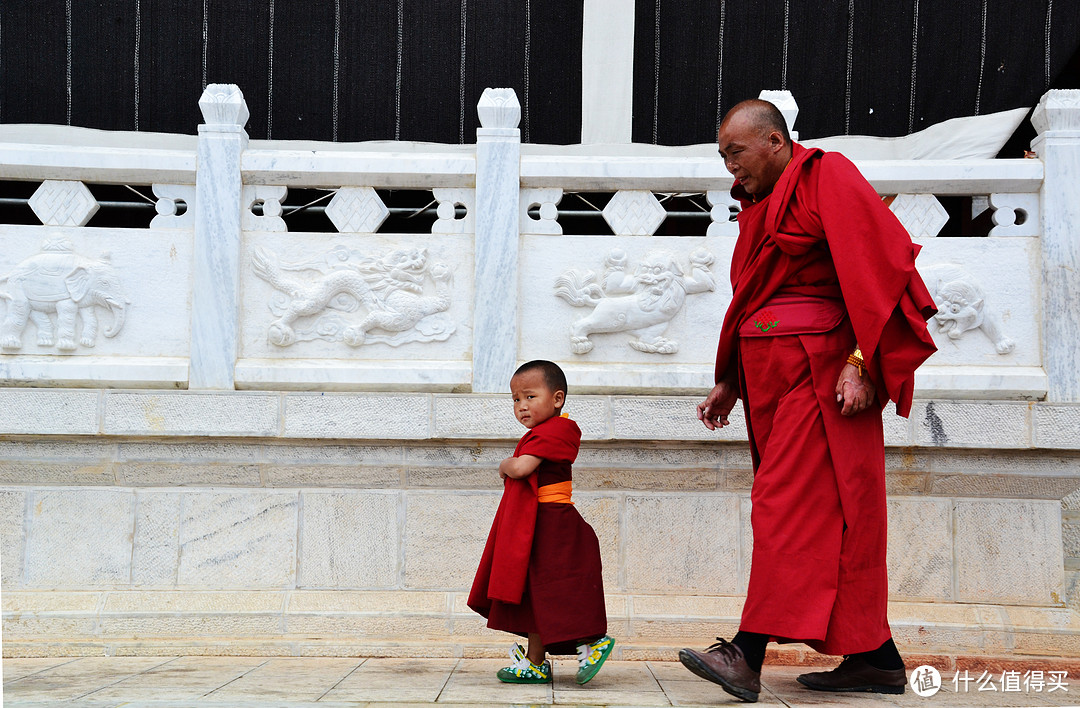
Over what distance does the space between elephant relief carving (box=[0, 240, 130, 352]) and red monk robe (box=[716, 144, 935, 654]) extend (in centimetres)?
270

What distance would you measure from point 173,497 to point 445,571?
118 cm

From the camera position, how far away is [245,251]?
4109mm

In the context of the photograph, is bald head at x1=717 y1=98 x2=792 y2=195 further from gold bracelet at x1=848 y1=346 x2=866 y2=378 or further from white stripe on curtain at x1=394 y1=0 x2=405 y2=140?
white stripe on curtain at x1=394 y1=0 x2=405 y2=140

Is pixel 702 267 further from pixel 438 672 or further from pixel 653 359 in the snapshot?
pixel 438 672

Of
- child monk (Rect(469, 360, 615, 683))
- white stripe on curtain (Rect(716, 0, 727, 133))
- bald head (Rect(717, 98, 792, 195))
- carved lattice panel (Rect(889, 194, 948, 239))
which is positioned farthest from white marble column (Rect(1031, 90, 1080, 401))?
child monk (Rect(469, 360, 615, 683))

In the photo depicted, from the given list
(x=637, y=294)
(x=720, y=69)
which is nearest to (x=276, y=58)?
(x=720, y=69)

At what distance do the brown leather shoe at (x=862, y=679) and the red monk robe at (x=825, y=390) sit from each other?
149 millimetres

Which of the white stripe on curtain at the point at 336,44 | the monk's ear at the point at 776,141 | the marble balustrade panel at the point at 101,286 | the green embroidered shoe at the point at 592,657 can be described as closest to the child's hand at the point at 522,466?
the green embroidered shoe at the point at 592,657

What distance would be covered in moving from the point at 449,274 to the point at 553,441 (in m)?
1.23

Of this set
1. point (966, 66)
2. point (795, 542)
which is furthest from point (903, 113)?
point (795, 542)

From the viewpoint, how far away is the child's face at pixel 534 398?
323cm

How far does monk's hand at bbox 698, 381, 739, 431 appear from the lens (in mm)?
3270

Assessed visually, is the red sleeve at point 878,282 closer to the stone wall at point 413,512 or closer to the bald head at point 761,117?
the bald head at point 761,117

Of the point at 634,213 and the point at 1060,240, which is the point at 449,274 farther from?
the point at 1060,240
